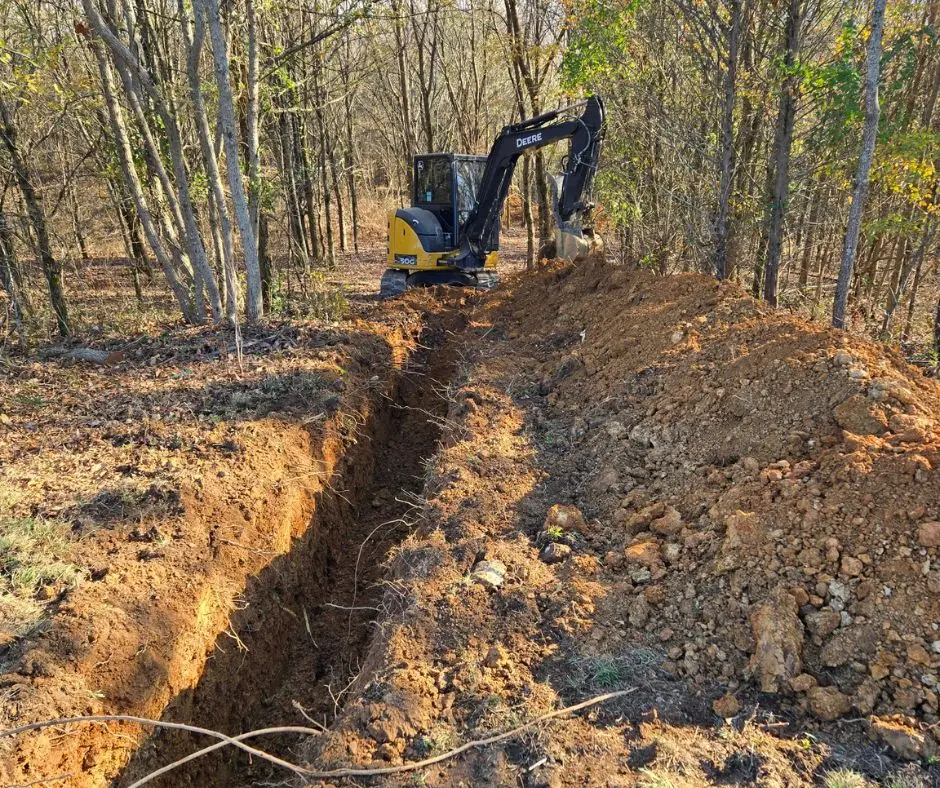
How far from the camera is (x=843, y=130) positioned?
19.0 ft

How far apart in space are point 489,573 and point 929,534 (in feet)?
8.03

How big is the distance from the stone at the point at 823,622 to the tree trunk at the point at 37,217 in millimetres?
9567

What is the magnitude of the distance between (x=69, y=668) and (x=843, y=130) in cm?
792

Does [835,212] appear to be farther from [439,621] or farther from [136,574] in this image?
[136,574]

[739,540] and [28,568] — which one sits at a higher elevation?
[739,540]

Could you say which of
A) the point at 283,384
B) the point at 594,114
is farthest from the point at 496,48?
the point at 283,384

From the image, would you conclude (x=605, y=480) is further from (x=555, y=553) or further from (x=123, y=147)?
(x=123, y=147)

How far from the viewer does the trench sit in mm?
3953

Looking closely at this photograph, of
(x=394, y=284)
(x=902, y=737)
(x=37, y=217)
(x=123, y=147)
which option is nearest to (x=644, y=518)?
(x=902, y=737)

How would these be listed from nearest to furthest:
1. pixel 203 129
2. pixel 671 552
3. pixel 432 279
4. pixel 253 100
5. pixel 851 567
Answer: pixel 851 567, pixel 671 552, pixel 203 129, pixel 253 100, pixel 432 279

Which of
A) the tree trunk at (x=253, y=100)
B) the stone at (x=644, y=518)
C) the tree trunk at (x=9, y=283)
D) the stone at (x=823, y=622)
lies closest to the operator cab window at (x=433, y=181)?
the tree trunk at (x=253, y=100)

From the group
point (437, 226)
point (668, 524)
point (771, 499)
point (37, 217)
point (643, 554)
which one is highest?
point (37, 217)

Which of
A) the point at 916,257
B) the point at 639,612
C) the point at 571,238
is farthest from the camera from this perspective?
the point at 571,238

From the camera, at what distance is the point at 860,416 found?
3.74m
